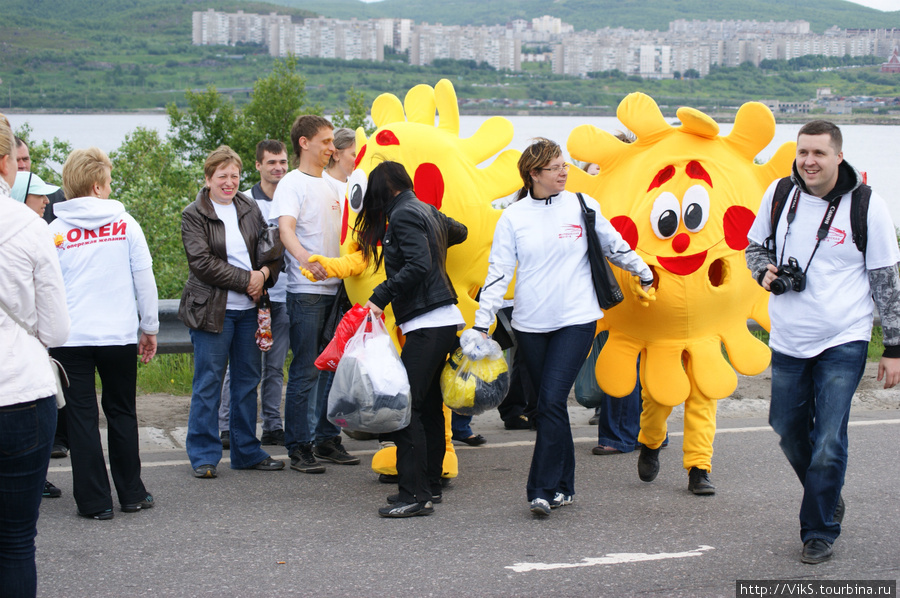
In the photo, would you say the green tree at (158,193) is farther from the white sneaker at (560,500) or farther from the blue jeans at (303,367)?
the white sneaker at (560,500)

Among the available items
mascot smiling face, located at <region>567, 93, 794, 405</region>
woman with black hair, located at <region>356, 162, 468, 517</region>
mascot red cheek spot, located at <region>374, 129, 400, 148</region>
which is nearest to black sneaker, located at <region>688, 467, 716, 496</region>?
mascot smiling face, located at <region>567, 93, 794, 405</region>

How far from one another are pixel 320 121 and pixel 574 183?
1.68m

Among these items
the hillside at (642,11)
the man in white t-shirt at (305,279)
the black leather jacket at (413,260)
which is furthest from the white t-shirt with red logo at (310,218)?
the hillside at (642,11)

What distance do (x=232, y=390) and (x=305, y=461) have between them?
629 millimetres

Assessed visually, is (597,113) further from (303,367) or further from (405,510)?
(405,510)

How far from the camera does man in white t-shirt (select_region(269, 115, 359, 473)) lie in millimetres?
5781

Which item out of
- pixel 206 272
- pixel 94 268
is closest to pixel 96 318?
pixel 94 268

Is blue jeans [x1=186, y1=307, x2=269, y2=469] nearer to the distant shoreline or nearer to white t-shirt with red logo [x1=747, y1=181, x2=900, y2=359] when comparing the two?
the distant shoreline

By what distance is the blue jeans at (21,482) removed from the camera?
306 centimetres

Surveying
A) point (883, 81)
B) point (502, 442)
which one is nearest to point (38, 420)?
point (502, 442)

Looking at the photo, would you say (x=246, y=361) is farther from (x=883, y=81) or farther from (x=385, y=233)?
(x=883, y=81)

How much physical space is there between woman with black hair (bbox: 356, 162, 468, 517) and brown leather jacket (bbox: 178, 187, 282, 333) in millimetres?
1064

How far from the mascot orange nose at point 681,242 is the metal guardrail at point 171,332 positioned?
364 cm

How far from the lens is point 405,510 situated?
191 inches
